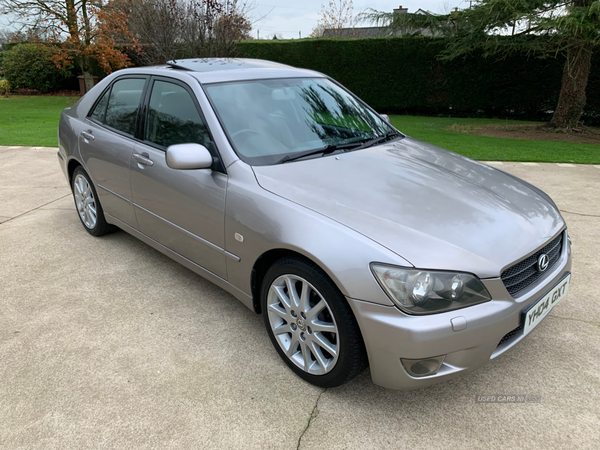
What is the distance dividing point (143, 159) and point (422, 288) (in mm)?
2307

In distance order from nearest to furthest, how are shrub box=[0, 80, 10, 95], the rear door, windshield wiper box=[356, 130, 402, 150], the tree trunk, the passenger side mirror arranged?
1. the passenger side mirror
2. windshield wiper box=[356, 130, 402, 150]
3. the rear door
4. the tree trunk
5. shrub box=[0, 80, 10, 95]

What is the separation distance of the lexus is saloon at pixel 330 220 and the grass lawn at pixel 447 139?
567 centimetres

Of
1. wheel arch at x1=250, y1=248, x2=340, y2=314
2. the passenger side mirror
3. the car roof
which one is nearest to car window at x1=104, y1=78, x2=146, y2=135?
the car roof

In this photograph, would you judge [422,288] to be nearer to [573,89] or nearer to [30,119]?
[573,89]

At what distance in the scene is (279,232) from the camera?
7.79 feet

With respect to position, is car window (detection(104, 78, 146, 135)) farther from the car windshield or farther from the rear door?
the car windshield

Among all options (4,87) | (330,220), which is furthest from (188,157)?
(4,87)

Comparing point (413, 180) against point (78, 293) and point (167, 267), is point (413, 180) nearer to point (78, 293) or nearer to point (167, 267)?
point (167, 267)

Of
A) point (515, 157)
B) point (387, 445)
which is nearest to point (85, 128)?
point (387, 445)

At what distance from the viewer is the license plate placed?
2238 mm

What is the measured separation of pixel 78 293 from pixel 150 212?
830 mm

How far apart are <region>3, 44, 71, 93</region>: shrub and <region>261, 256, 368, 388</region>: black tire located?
21949 mm

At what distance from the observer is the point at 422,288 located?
6.59 feet

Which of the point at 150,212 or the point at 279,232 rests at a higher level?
the point at 279,232
